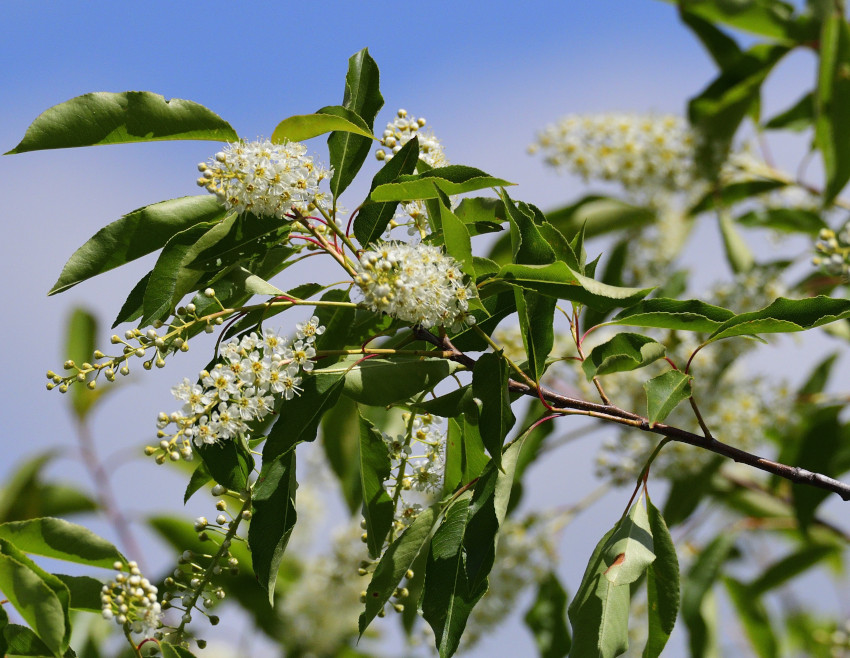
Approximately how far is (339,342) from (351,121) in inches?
17.3

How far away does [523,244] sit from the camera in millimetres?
1405

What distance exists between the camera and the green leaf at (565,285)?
52.4 inches

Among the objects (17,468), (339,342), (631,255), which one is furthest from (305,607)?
(339,342)

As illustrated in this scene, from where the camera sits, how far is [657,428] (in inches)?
59.1

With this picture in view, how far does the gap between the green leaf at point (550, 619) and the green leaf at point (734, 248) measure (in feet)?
5.45

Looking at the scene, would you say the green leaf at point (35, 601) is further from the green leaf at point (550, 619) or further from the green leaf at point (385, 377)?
the green leaf at point (550, 619)

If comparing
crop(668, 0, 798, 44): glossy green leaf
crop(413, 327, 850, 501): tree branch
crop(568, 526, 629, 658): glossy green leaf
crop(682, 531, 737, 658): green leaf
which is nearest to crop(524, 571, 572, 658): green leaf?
crop(682, 531, 737, 658): green leaf

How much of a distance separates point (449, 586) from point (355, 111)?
0.86m

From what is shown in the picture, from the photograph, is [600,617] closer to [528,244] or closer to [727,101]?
[528,244]

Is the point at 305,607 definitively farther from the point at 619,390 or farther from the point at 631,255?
the point at 631,255

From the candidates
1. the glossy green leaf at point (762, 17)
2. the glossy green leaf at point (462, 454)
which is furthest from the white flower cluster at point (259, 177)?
the glossy green leaf at point (762, 17)

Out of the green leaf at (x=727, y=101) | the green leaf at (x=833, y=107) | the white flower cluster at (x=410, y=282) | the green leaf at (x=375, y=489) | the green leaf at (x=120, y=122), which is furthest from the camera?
the green leaf at (x=727, y=101)

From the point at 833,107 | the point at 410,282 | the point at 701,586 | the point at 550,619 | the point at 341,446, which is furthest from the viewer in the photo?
the point at 701,586

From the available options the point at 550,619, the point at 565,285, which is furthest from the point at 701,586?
the point at 565,285
